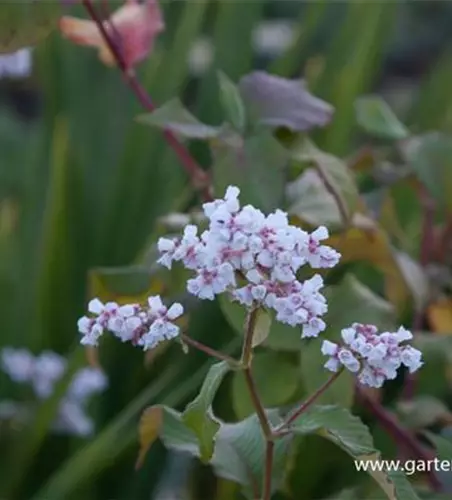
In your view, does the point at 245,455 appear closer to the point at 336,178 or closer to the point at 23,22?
the point at 336,178

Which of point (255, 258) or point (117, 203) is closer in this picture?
point (255, 258)

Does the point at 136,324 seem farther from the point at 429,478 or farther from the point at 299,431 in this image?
the point at 429,478

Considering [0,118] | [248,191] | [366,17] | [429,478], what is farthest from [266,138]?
[0,118]

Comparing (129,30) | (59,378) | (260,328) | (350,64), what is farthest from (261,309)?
(350,64)

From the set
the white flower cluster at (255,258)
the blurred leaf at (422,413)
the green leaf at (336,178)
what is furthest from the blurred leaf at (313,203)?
the white flower cluster at (255,258)

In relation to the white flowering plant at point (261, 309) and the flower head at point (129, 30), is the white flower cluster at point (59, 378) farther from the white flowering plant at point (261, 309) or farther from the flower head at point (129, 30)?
the white flowering plant at point (261, 309)
